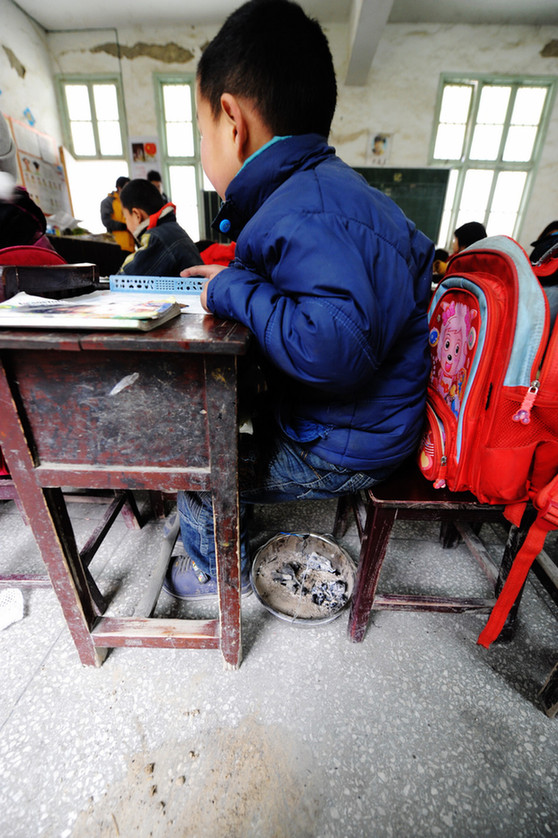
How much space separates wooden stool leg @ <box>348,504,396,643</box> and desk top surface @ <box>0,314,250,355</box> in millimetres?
545

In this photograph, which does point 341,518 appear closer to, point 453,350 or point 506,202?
point 453,350

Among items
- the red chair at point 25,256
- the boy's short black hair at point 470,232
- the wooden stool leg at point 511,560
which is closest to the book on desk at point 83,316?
the red chair at point 25,256

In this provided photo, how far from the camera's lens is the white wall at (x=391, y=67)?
17.0 ft

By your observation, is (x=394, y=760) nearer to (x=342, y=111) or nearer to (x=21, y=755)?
(x=21, y=755)

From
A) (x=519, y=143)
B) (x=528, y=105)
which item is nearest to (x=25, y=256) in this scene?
(x=519, y=143)

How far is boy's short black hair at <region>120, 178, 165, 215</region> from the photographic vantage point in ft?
6.92

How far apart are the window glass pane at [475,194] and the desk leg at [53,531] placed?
23.4 feet

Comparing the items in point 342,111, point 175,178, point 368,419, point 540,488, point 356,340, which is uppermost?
point 342,111

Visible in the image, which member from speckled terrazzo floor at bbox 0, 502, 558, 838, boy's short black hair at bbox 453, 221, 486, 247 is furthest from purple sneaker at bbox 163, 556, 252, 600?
boy's short black hair at bbox 453, 221, 486, 247

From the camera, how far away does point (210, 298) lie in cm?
68

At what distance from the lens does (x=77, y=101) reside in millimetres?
5770

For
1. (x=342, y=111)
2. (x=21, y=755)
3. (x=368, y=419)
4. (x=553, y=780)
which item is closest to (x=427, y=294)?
(x=368, y=419)

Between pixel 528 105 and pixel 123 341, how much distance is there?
7.74 metres

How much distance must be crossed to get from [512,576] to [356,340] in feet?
2.27
